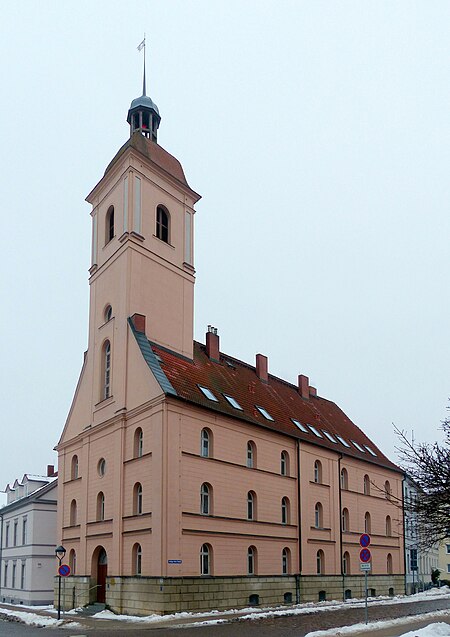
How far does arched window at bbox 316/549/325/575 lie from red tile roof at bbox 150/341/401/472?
603 cm

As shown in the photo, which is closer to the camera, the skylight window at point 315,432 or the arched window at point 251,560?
the arched window at point 251,560

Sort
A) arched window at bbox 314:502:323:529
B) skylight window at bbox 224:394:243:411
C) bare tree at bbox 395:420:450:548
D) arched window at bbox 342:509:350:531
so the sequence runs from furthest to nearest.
→ arched window at bbox 342:509:350:531 → arched window at bbox 314:502:323:529 → skylight window at bbox 224:394:243:411 → bare tree at bbox 395:420:450:548

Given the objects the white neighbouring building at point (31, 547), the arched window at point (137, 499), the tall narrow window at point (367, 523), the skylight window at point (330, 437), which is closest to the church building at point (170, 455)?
the arched window at point (137, 499)

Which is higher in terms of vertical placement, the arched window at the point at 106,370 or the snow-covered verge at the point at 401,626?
the arched window at the point at 106,370

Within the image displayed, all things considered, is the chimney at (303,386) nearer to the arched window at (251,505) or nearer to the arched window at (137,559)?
the arched window at (251,505)

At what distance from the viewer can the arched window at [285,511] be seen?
3706cm

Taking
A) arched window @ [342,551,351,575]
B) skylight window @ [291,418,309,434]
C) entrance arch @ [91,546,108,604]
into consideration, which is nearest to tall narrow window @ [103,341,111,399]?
entrance arch @ [91,546,108,604]

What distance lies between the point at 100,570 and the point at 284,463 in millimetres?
11155

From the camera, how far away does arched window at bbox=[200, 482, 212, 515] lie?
31047mm

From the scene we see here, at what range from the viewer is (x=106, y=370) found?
35375 mm

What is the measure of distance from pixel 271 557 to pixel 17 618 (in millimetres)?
12221

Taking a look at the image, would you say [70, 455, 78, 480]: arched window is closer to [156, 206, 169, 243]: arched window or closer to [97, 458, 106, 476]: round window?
[97, 458, 106, 476]: round window

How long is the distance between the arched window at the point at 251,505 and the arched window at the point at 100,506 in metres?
6.90

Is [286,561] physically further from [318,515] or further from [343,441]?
[343,441]
